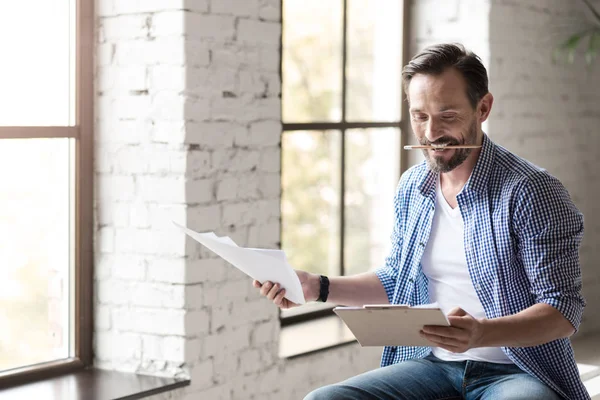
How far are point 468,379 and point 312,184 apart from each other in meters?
1.84

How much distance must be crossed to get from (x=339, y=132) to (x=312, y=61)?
1.05 ft

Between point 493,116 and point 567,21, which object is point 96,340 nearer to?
point 493,116

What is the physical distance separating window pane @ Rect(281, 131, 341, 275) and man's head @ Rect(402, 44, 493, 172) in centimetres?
155

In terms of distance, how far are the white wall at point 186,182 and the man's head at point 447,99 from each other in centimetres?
88

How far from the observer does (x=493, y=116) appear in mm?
4332

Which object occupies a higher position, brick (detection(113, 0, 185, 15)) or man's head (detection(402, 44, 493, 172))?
brick (detection(113, 0, 185, 15))

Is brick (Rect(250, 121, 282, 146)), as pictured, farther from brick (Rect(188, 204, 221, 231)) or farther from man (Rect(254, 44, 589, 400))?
man (Rect(254, 44, 589, 400))

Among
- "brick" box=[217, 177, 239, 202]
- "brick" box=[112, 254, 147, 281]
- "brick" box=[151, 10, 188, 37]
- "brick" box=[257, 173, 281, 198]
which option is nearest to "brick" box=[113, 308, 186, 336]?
"brick" box=[112, 254, 147, 281]

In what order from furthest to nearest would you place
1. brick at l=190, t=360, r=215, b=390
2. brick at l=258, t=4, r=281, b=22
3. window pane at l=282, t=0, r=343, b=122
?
window pane at l=282, t=0, r=343, b=122
brick at l=258, t=4, r=281, b=22
brick at l=190, t=360, r=215, b=390

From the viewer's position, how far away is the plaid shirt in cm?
230

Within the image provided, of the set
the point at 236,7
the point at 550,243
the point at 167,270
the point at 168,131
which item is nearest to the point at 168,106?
the point at 168,131

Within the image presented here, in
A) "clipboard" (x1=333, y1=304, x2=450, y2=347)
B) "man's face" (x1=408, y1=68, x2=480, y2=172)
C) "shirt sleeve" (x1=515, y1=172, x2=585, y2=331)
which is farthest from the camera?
→ "man's face" (x1=408, y1=68, x2=480, y2=172)

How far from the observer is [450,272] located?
2512mm

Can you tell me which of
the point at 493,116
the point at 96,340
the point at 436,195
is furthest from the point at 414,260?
the point at 493,116
